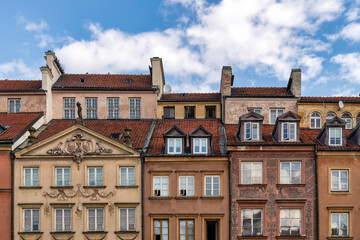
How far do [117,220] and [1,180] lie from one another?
31.9 feet

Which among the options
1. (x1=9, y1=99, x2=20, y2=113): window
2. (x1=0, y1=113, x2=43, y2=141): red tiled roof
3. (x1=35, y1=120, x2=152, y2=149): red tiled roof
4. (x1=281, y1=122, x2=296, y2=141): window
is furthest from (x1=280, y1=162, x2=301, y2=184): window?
(x1=9, y1=99, x2=20, y2=113): window

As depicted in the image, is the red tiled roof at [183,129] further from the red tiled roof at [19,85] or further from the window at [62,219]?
the red tiled roof at [19,85]

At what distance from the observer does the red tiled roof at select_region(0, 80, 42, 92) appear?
1515 inches

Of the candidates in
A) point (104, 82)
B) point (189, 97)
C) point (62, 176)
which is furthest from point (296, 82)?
point (62, 176)

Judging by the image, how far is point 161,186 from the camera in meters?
30.8

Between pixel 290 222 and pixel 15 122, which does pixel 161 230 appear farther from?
pixel 15 122

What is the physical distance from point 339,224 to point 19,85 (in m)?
32.5

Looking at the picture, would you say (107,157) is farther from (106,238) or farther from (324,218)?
(324,218)

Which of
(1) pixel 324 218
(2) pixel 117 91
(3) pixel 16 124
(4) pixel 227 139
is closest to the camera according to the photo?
(1) pixel 324 218

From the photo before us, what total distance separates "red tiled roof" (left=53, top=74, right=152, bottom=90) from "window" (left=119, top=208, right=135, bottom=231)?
45.1 ft

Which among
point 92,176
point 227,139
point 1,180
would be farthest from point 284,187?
point 1,180

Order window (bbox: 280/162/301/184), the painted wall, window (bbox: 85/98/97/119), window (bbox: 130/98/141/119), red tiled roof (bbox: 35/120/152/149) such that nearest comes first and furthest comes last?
window (bbox: 280/162/301/184) < red tiled roof (bbox: 35/120/152/149) < the painted wall < window (bbox: 85/98/97/119) < window (bbox: 130/98/141/119)

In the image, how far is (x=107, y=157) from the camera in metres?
30.9

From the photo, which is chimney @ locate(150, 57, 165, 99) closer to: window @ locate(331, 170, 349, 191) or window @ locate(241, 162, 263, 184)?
window @ locate(241, 162, 263, 184)
